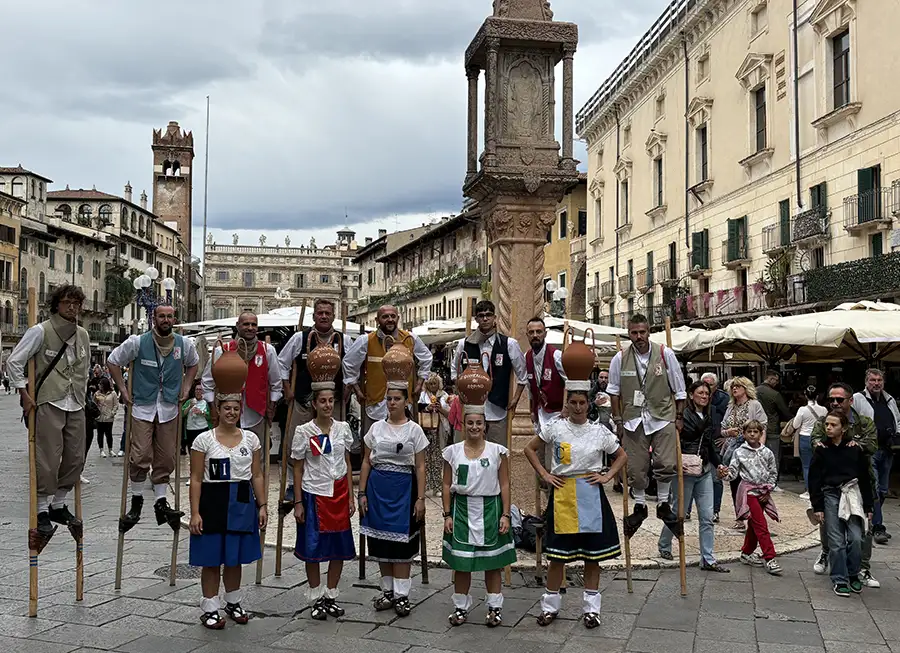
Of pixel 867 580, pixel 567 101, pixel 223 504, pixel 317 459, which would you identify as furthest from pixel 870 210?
pixel 223 504

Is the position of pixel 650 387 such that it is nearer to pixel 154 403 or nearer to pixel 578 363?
pixel 578 363

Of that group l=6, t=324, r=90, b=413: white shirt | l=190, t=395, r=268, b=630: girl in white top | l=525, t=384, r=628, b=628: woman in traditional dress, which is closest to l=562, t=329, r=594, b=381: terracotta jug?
l=525, t=384, r=628, b=628: woman in traditional dress

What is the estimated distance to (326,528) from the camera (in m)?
5.95

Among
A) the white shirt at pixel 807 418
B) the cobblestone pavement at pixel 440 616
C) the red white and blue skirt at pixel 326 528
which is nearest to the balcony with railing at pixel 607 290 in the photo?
the white shirt at pixel 807 418

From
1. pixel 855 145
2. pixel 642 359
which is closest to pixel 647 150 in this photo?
pixel 855 145

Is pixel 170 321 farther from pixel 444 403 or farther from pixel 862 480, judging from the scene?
pixel 862 480

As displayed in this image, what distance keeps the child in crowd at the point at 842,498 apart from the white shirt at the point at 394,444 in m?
3.29

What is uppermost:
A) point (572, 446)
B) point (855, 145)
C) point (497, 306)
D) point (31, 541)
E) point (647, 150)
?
point (647, 150)

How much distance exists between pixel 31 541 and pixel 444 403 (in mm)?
5704

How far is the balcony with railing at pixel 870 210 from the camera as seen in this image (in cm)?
2008

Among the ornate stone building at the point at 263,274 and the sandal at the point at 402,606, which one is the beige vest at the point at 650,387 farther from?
the ornate stone building at the point at 263,274

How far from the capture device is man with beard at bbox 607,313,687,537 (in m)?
6.94

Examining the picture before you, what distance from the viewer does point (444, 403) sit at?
11055mm

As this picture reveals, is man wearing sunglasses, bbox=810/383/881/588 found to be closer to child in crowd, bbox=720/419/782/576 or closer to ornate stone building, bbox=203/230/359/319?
child in crowd, bbox=720/419/782/576
